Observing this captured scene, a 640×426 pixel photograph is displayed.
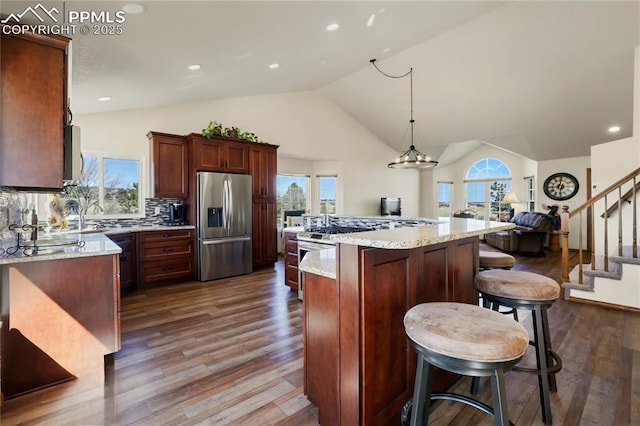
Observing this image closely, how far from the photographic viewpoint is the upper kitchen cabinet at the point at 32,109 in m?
1.82

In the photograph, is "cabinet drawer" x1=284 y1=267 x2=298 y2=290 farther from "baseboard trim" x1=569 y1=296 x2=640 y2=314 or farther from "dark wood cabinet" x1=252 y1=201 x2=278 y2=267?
"baseboard trim" x1=569 y1=296 x2=640 y2=314

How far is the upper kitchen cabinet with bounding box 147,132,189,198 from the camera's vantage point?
4.48 metres

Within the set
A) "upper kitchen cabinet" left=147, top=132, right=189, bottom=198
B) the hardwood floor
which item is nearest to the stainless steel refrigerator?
"upper kitchen cabinet" left=147, top=132, right=189, bottom=198

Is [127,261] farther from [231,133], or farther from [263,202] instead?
[231,133]

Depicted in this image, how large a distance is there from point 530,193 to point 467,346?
374 inches

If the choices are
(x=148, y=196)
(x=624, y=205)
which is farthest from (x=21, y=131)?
(x=624, y=205)

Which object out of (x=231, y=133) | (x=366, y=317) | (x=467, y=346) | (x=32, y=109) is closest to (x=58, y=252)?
(x=32, y=109)

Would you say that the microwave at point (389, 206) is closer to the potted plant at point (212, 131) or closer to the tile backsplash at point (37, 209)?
the potted plant at point (212, 131)

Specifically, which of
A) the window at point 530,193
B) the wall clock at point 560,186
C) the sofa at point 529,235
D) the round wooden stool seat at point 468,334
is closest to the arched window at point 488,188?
the window at point 530,193

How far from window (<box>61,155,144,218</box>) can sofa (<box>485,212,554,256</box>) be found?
6941 mm

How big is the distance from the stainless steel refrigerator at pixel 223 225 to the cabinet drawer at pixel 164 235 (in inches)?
7.5

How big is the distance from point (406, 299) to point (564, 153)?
25.8ft

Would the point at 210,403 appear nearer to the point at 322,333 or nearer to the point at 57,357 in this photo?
the point at 322,333

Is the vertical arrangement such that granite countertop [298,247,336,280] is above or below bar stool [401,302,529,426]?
above
